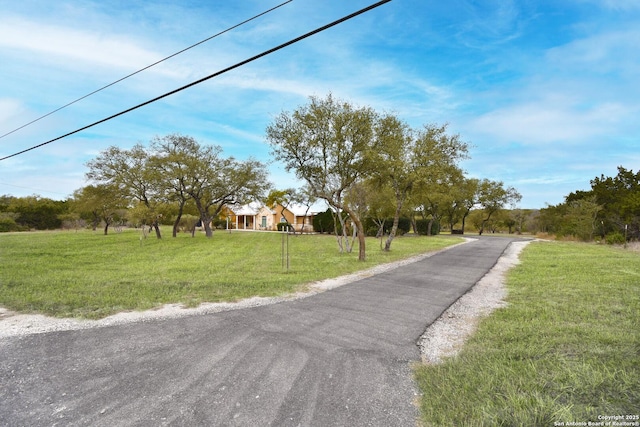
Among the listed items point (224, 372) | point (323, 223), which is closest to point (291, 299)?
point (224, 372)

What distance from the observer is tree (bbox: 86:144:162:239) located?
83.9 feet

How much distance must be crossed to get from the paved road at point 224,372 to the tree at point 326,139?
865 centimetres

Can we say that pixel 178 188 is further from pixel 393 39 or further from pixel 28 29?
pixel 393 39

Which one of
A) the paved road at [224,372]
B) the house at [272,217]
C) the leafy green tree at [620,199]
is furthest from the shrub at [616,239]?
the house at [272,217]

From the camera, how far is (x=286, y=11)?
5.04m

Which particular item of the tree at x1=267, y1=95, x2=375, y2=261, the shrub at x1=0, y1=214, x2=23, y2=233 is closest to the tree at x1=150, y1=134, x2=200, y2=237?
the tree at x1=267, y1=95, x2=375, y2=261

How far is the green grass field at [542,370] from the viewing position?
2396mm

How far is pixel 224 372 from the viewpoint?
3172 millimetres

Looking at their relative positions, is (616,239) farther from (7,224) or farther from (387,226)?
(7,224)

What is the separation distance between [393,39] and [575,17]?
337 cm

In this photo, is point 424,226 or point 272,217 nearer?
point 424,226

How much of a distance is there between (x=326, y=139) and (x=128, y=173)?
2175cm

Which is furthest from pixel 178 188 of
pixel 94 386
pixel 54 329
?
pixel 94 386

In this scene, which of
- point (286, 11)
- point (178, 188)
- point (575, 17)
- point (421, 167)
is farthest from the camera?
point (178, 188)
